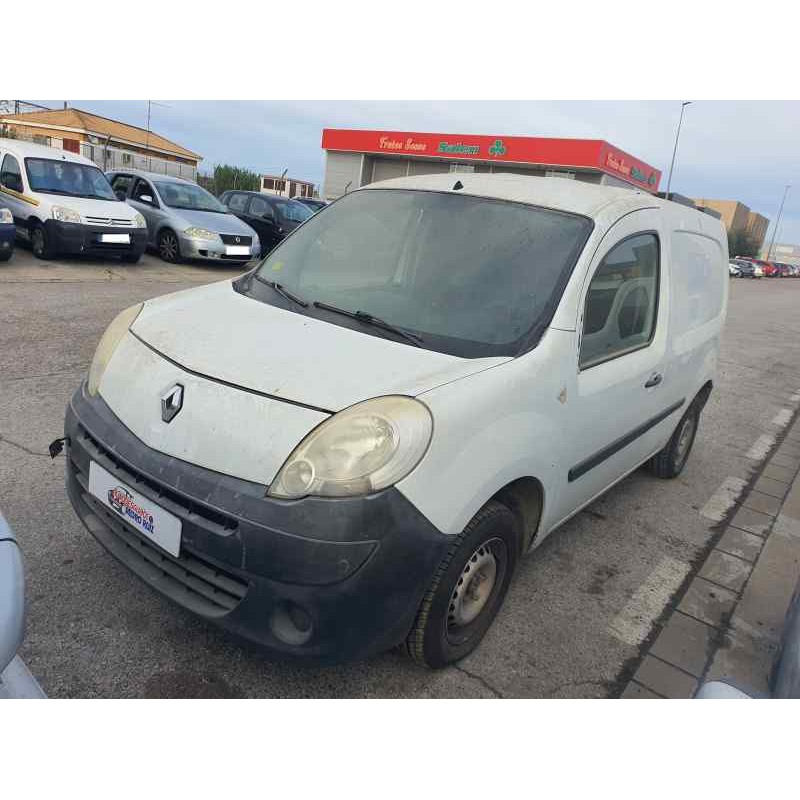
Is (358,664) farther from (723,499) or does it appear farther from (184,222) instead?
(184,222)

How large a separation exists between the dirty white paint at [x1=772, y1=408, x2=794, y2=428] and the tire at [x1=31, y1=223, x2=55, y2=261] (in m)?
9.91

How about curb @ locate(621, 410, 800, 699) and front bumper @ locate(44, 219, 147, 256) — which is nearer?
curb @ locate(621, 410, 800, 699)

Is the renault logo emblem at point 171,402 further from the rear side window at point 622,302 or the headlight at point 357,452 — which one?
the rear side window at point 622,302

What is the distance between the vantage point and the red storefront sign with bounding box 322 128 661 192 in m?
34.8

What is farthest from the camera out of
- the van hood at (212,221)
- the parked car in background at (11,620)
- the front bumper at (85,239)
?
the van hood at (212,221)

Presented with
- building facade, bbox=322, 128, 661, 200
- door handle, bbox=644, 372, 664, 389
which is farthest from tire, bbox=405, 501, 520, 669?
building facade, bbox=322, 128, 661, 200

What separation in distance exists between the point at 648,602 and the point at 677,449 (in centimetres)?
164

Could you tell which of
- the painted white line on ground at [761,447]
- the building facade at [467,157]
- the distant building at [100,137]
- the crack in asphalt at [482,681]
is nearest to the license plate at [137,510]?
the crack in asphalt at [482,681]

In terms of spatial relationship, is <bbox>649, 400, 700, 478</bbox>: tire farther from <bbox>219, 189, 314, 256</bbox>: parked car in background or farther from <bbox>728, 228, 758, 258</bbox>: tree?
<bbox>728, 228, 758, 258</bbox>: tree

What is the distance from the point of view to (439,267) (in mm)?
2883

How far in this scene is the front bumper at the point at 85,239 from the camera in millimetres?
10086

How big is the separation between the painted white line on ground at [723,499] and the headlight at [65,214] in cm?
946

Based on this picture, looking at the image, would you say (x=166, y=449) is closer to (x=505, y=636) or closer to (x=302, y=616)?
(x=302, y=616)

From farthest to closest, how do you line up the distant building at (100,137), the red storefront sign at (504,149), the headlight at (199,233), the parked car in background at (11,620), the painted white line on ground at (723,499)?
the red storefront sign at (504,149), the distant building at (100,137), the headlight at (199,233), the painted white line on ground at (723,499), the parked car in background at (11,620)
